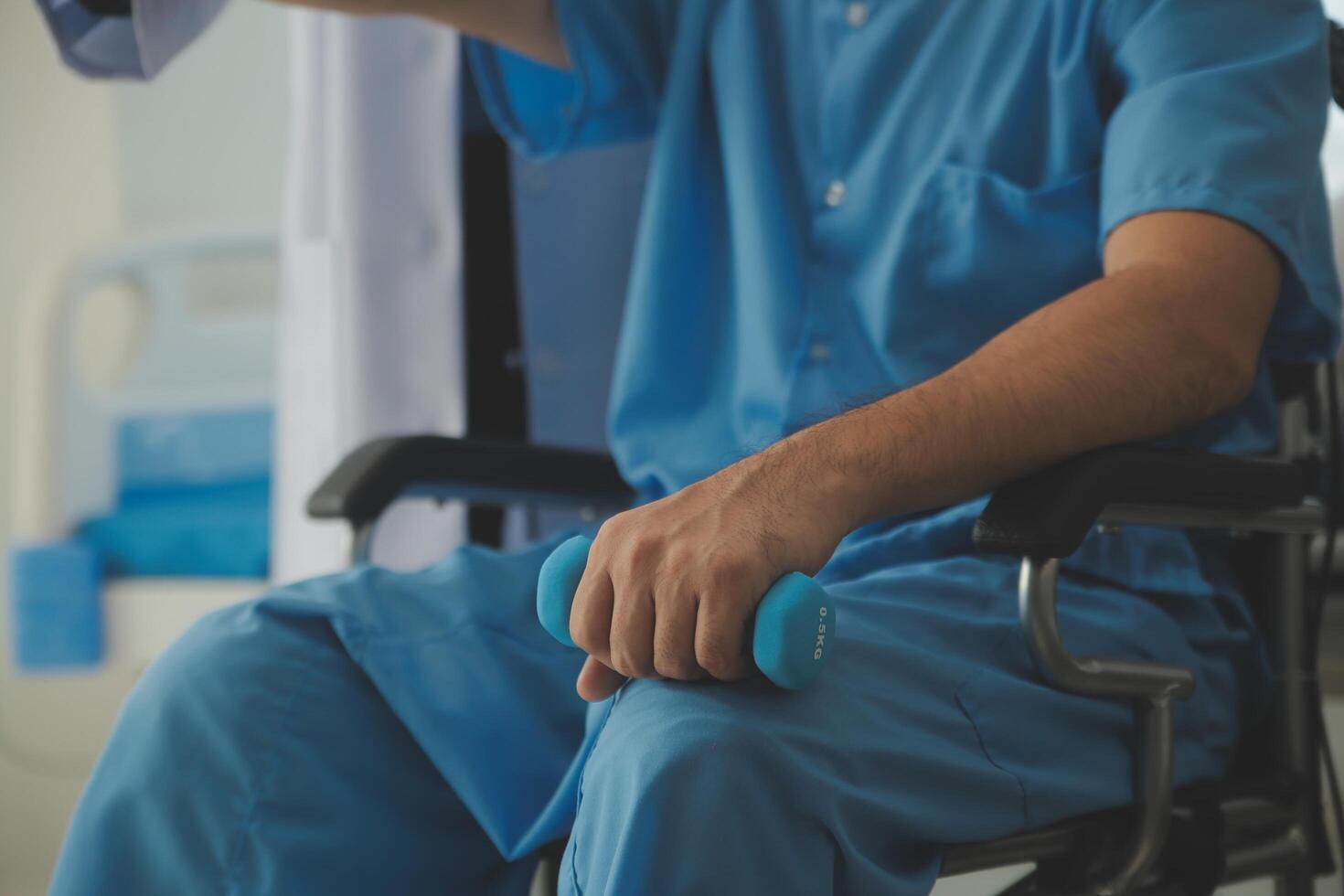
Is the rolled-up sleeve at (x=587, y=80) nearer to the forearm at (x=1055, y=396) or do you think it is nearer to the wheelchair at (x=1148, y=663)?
the wheelchair at (x=1148, y=663)

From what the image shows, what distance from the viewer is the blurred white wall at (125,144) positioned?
2562 mm

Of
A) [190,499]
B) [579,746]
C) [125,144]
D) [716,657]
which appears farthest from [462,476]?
[125,144]

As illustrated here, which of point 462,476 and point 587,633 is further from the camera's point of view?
point 462,476

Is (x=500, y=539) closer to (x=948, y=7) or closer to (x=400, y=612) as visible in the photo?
(x=400, y=612)

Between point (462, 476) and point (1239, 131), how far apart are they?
23.4 inches

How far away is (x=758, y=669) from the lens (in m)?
0.52

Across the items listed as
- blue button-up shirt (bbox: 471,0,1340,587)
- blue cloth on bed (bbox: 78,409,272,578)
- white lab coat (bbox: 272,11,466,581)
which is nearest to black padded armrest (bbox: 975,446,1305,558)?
blue button-up shirt (bbox: 471,0,1340,587)

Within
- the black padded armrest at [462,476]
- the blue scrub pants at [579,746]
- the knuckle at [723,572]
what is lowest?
the blue scrub pants at [579,746]

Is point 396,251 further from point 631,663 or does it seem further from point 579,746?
point 631,663

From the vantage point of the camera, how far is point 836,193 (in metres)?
0.94

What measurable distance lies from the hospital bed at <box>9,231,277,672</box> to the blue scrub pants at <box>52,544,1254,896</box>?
772 millimetres

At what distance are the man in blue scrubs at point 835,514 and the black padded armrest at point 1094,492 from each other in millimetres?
33

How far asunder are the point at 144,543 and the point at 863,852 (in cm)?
142

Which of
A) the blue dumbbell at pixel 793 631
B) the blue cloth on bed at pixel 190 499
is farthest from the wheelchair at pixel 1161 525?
the blue cloth on bed at pixel 190 499
